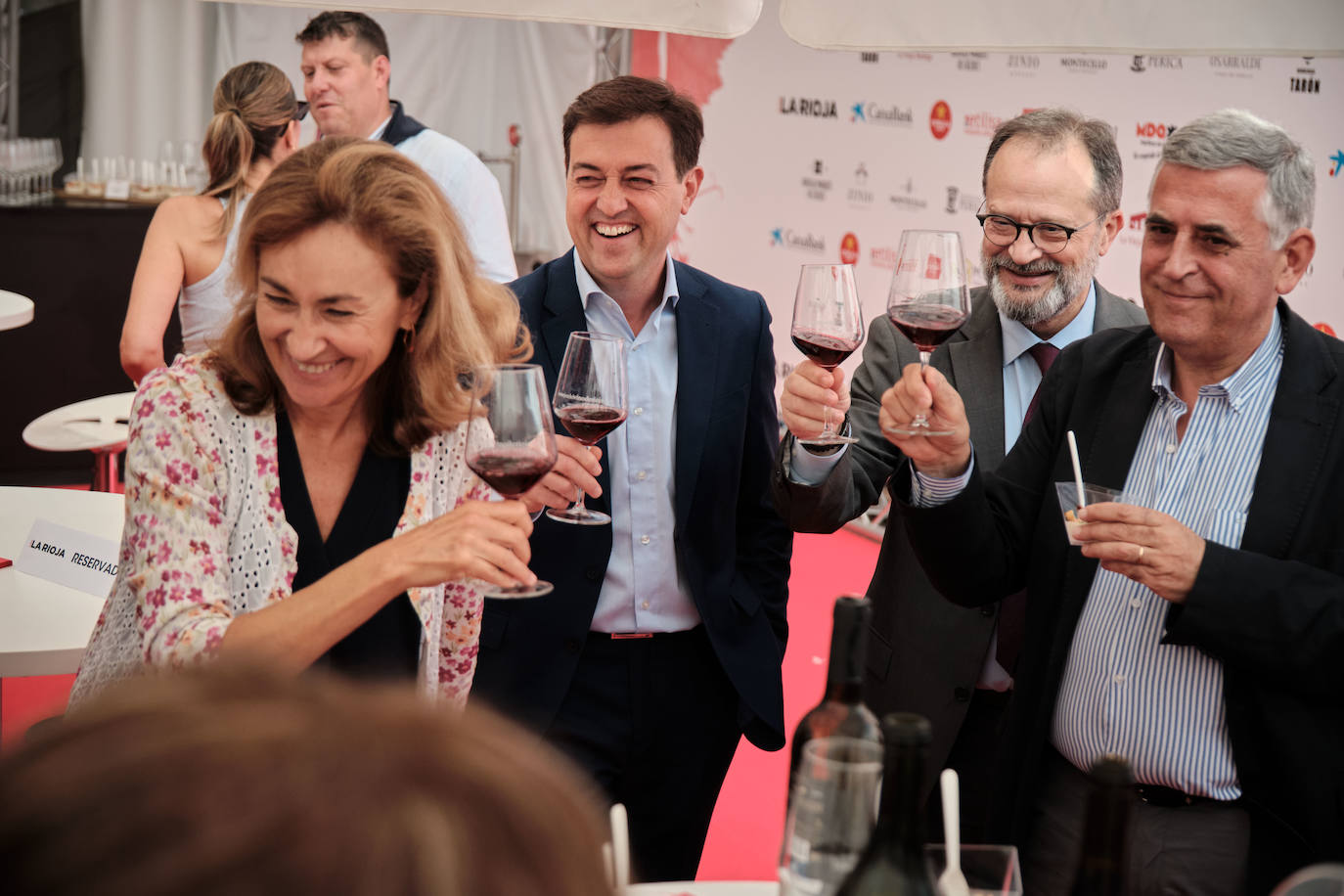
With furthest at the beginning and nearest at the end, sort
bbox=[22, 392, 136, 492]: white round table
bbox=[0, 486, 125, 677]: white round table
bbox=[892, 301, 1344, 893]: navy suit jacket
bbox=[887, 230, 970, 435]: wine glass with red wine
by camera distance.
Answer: bbox=[22, 392, 136, 492]: white round table
bbox=[0, 486, 125, 677]: white round table
bbox=[887, 230, 970, 435]: wine glass with red wine
bbox=[892, 301, 1344, 893]: navy suit jacket

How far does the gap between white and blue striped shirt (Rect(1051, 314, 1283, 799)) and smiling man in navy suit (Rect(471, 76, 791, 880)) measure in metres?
0.80

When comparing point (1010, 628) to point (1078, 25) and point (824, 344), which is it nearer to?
point (824, 344)

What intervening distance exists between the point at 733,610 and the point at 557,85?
7.06 meters

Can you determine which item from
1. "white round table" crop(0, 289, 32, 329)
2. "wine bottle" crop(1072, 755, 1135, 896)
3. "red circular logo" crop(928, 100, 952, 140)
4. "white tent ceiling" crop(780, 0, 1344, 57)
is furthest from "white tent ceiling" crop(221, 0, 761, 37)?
"red circular logo" crop(928, 100, 952, 140)

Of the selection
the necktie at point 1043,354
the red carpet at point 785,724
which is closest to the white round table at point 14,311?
the red carpet at point 785,724

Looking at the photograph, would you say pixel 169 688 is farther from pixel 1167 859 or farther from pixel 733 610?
pixel 733 610

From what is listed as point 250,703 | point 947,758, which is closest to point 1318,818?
point 947,758

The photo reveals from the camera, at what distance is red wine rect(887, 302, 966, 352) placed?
6.86 feet

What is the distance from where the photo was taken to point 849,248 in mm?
6941

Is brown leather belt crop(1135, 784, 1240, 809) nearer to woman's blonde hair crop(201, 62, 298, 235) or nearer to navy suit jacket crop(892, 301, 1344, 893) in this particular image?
navy suit jacket crop(892, 301, 1344, 893)

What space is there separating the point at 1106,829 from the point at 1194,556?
3.01 ft

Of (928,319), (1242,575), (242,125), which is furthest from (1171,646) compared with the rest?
(242,125)

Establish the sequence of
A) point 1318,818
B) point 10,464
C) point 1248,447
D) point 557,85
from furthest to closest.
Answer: point 557,85 < point 10,464 < point 1248,447 < point 1318,818

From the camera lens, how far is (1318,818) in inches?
72.7
